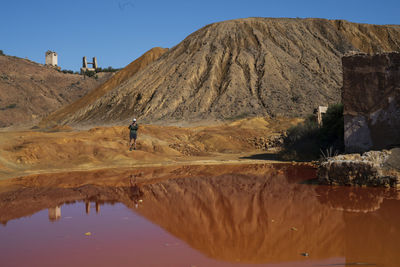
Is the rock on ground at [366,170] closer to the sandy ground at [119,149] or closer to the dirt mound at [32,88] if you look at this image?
the sandy ground at [119,149]

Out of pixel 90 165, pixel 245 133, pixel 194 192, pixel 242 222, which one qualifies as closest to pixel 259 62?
pixel 245 133

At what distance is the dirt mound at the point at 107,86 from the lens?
53.2 metres

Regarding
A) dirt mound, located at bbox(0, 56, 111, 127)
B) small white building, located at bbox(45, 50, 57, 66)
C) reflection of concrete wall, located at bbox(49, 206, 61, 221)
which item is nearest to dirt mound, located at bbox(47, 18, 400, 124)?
dirt mound, located at bbox(0, 56, 111, 127)

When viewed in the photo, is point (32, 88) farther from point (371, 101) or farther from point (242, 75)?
point (371, 101)

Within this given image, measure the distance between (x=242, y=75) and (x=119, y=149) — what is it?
998 inches

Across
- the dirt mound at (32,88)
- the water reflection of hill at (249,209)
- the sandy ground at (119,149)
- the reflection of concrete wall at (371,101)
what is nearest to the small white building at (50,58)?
the dirt mound at (32,88)

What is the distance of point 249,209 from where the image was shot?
7.91m

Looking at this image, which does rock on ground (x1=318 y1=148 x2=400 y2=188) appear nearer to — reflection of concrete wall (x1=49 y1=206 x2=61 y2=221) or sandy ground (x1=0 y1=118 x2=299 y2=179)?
reflection of concrete wall (x1=49 y1=206 x2=61 y2=221)

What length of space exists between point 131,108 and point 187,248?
39169mm

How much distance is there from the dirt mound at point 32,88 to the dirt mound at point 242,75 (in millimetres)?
18972

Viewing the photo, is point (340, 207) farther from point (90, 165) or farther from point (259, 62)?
point (259, 62)

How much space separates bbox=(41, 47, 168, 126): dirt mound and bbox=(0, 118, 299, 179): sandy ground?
93.2 feet

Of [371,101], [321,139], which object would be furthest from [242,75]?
[371,101]

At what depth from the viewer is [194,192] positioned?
32.8 ft
